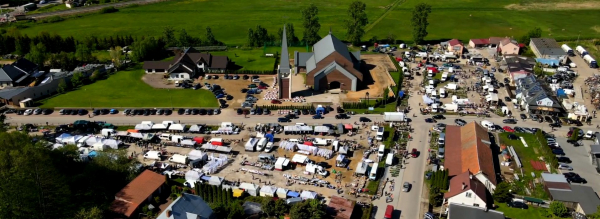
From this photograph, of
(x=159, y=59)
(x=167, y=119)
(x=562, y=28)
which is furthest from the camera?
(x=562, y=28)

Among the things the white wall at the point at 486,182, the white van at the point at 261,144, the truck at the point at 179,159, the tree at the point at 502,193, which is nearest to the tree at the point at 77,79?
the truck at the point at 179,159

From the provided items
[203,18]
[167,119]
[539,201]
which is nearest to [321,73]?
[167,119]

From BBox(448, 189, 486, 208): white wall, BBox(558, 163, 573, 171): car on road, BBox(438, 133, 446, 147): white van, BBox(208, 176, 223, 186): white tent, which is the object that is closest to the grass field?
BBox(438, 133, 446, 147): white van

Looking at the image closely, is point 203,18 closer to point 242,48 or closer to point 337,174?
point 242,48

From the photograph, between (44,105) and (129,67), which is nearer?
(44,105)

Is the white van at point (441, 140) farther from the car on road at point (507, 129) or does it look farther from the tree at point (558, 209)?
the tree at point (558, 209)

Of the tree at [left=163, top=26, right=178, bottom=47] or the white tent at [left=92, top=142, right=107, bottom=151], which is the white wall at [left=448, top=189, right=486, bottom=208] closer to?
the white tent at [left=92, top=142, right=107, bottom=151]

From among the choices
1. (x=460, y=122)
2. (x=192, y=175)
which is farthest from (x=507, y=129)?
(x=192, y=175)
